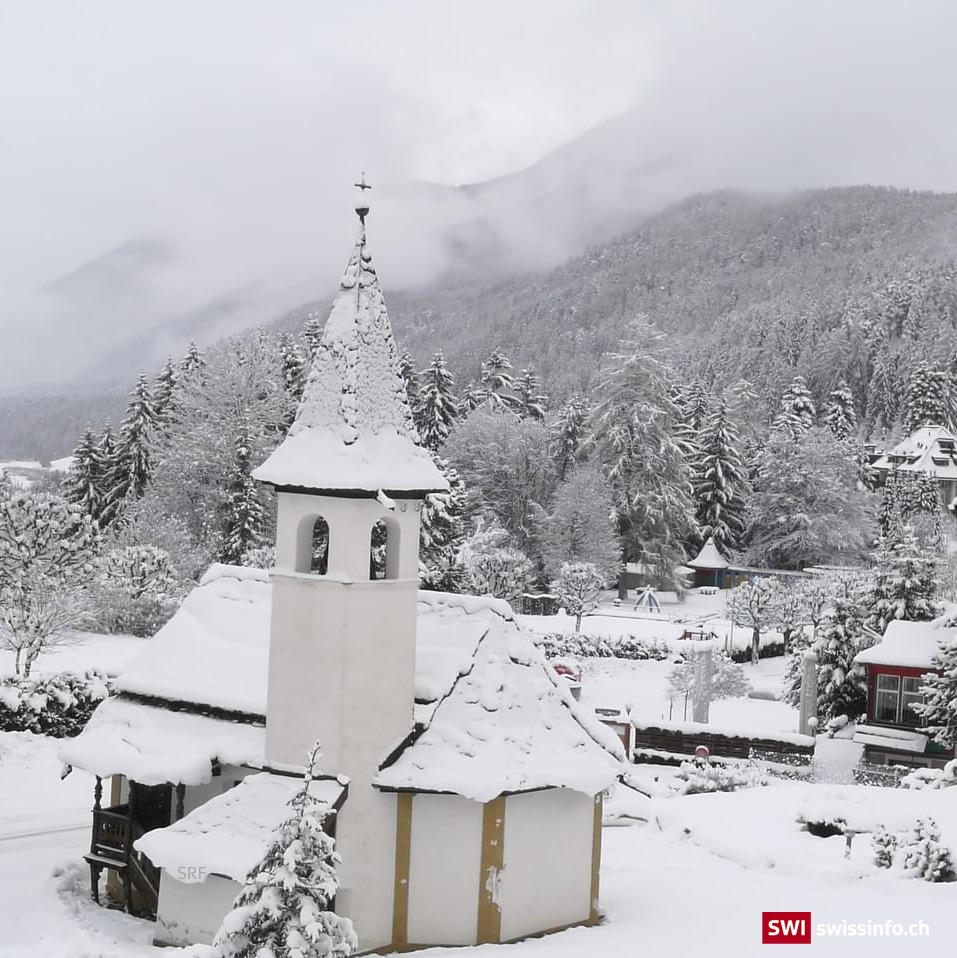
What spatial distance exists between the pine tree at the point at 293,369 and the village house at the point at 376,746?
44.8 meters

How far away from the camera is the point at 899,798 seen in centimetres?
2505

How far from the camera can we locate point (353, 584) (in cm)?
1578

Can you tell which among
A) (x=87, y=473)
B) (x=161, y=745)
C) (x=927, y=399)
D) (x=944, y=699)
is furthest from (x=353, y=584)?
(x=927, y=399)

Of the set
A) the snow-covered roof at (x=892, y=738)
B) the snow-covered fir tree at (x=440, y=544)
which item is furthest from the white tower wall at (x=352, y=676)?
the snow-covered fir tree at (x=440, y=544)

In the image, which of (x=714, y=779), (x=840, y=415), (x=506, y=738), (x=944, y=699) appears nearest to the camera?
(x=506, y=738)

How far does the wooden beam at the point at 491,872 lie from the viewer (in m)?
15.8

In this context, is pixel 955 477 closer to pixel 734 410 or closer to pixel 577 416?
pixel 734 410

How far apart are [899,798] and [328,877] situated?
1888cm

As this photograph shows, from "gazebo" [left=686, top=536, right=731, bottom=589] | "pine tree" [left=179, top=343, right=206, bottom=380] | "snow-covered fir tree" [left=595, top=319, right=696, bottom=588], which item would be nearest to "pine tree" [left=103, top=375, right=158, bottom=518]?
"pine tree" [left=179, top=343, right=206, bottom=380]

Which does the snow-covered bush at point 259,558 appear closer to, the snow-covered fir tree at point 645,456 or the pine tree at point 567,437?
the snow-covered fir tree at point 645,456

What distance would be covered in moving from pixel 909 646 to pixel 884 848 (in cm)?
1470

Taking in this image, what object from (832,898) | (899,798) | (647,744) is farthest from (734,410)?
(832,898)

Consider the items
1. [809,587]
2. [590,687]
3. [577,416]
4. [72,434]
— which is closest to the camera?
[590,687]

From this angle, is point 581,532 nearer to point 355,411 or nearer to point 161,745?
point 161,745
